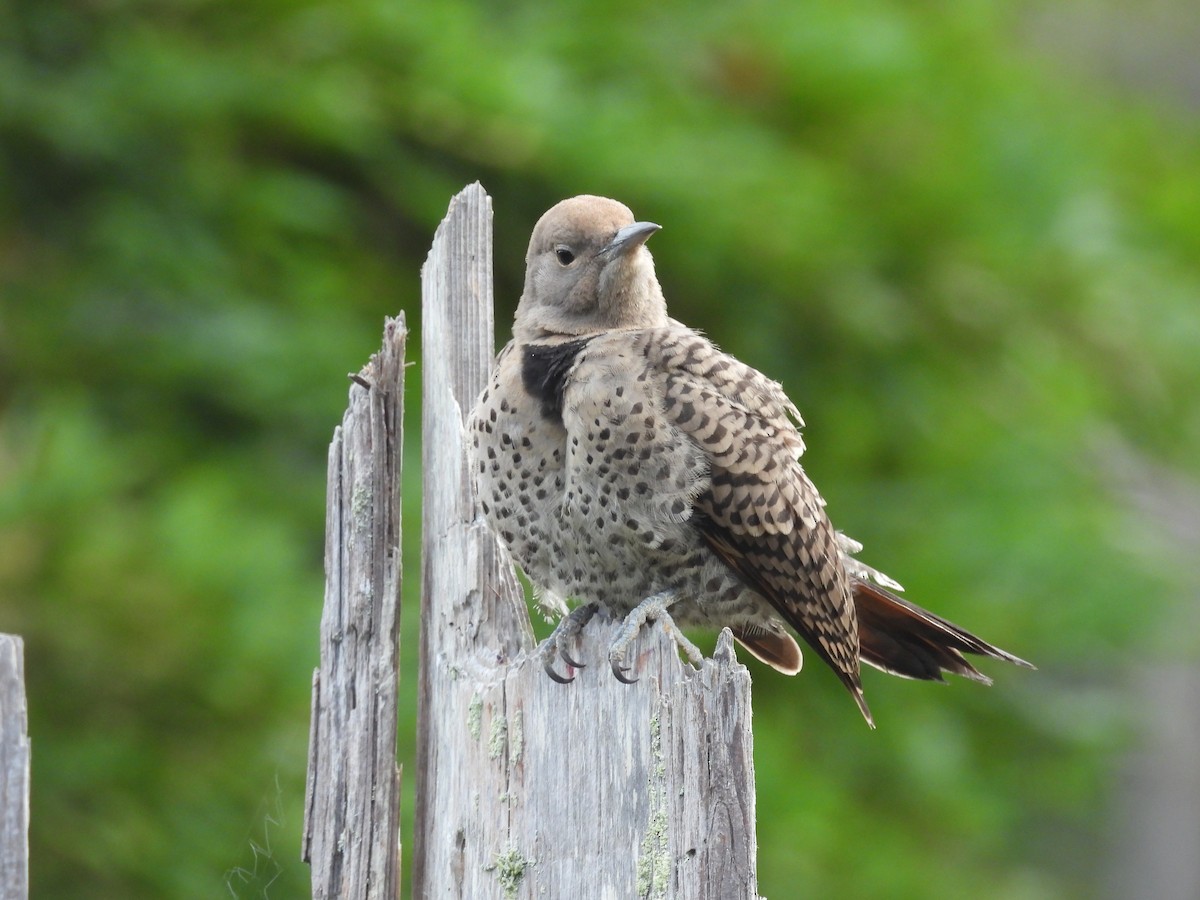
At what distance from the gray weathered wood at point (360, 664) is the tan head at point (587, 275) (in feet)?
3.20

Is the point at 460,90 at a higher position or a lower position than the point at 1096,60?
lower

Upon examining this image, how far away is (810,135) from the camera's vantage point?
6617 millimetres

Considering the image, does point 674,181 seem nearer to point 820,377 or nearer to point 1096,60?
point 820,377

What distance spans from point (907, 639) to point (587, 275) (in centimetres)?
105

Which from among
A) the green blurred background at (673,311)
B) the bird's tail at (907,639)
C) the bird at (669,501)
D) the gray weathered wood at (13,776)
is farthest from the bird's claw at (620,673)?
the green blurred background at (673,311)

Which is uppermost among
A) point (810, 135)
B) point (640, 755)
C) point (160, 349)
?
point (810, 135)

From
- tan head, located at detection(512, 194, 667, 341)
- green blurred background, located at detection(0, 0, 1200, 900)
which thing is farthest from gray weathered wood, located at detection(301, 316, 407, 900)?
green blurred background, located at detection(0, 0, 1200, 900)

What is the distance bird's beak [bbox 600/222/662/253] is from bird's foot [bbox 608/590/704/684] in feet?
2.56

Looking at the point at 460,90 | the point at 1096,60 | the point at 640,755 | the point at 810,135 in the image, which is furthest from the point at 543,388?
the point at 1096,60

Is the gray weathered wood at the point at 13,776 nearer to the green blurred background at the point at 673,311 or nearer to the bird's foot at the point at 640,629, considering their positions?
the bird's foot at the point at 640,629

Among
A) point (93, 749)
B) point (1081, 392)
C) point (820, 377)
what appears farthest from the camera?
point (1081, 392)

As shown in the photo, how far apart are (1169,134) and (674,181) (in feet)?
13.9

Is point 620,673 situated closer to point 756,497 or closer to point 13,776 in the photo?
point 13,776

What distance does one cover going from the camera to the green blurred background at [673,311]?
14.1 ft
